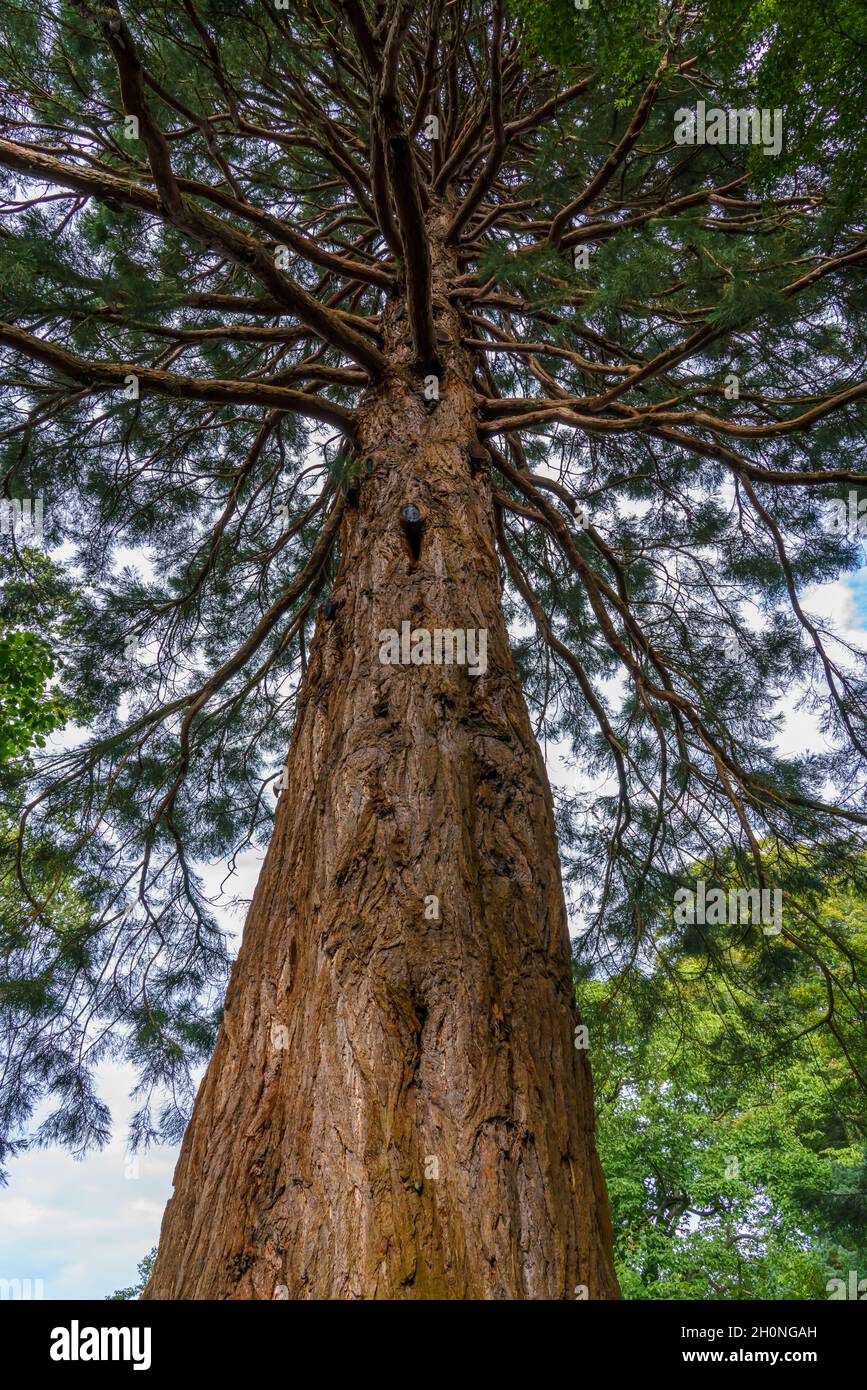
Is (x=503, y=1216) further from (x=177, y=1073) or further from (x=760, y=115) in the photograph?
(x=177, y=1073)

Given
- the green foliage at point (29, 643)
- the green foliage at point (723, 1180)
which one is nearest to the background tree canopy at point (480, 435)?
the green foliage at point (29, 643)

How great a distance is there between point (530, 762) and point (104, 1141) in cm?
319

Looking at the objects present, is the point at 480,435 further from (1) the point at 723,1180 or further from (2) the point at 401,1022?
(1) the point at 723,1180

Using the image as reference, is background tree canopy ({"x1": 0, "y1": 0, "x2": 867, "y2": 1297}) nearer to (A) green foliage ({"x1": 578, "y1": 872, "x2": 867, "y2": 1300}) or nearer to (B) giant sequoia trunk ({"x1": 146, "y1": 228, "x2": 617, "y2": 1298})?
(B) giant sequoia trunk ({"x1": 146, "y1": 228, "x2": 617, "y2": 1298})

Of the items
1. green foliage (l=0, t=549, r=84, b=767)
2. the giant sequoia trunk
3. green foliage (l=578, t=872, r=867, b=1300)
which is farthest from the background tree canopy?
green foliage (l=578, t=872, r=867, b=1300)

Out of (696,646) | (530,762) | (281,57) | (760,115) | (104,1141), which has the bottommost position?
(104,1141)

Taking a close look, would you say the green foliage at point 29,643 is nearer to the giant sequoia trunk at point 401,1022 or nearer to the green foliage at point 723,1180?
the giant sequoia trunk at point 401,1022

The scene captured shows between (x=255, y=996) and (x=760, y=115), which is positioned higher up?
(x=760, y=115)

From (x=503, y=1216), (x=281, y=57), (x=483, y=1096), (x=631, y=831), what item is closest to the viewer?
(x=503, y=1216)

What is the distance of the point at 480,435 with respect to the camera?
10.0ft

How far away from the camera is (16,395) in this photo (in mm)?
3436
